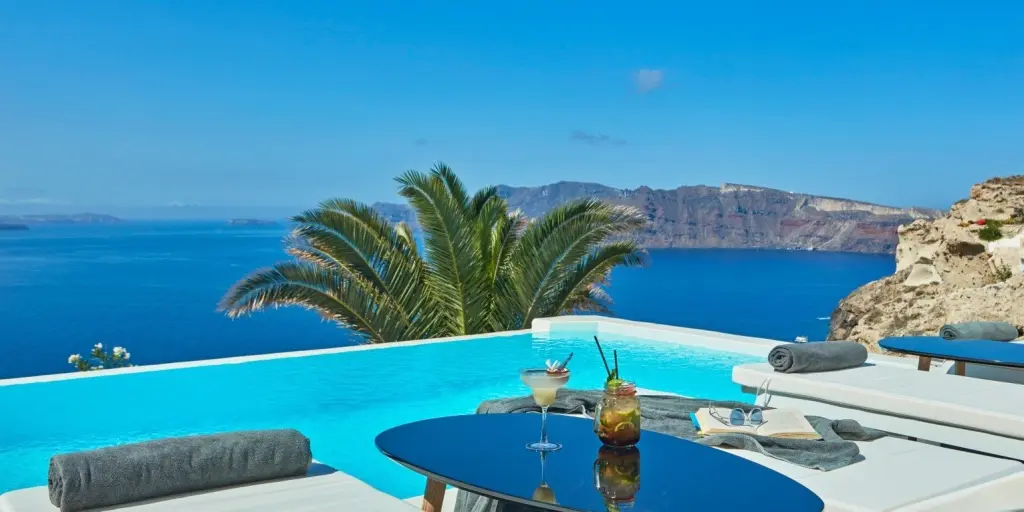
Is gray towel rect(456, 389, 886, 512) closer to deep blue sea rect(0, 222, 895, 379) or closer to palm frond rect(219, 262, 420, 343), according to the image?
palm frond rect(219, 262, 420, 343)

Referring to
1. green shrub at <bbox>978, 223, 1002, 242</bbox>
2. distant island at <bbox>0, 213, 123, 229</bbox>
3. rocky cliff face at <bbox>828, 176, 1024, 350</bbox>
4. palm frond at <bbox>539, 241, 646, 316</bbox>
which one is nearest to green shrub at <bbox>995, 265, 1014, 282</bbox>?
rocky cliff face at <bbox>828, 176, 1024, 350</bbox>

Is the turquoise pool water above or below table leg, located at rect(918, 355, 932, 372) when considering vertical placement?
below

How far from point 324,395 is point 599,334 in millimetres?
3658

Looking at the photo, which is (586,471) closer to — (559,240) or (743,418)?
(743,418)

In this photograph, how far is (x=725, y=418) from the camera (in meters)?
3.93

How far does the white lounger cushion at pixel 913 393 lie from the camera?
14.6ft

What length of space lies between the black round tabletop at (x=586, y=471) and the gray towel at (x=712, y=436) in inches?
9.1

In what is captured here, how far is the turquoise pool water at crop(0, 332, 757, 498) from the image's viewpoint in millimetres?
5750

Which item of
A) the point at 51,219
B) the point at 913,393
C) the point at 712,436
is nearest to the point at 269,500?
the point at 712,436

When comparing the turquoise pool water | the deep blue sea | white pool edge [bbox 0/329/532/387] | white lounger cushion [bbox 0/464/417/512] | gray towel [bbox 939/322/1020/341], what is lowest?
the deep blue sea

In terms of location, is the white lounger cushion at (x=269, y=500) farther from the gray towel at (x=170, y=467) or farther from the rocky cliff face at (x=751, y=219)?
the rocky cliff face at (x=751, y=219)

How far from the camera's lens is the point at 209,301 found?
114 ft

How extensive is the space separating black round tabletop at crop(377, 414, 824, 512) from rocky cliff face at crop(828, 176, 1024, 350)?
9161 millimetres

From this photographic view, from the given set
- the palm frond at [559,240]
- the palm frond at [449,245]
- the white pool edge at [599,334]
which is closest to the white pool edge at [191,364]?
the white pool edge at [599,334]
